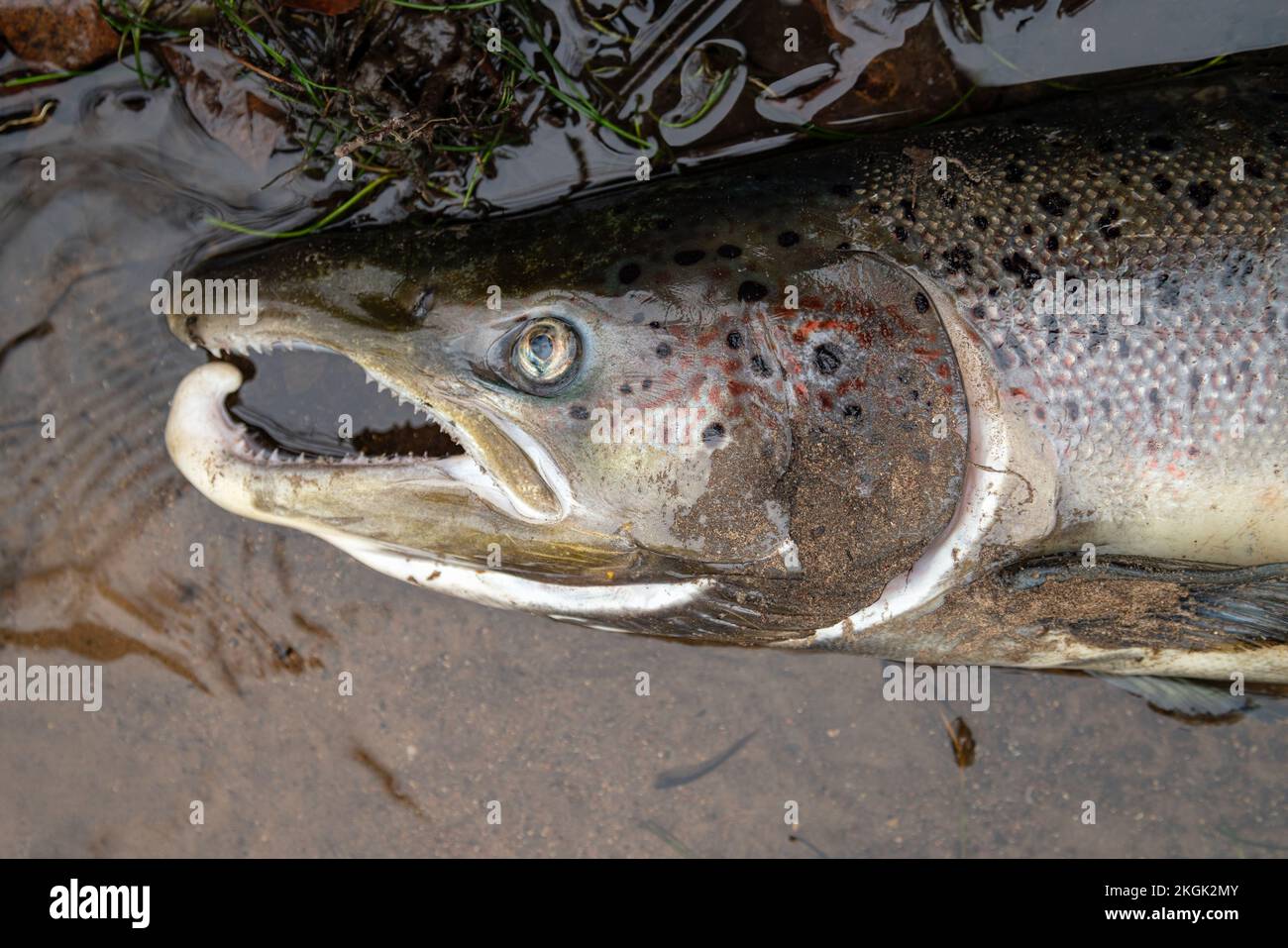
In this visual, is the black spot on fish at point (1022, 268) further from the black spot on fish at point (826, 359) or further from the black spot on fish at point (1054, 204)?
the black spot on fish at point (826, 359)

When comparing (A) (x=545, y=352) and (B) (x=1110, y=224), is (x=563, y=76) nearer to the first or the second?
(A) (x=545, y=352)

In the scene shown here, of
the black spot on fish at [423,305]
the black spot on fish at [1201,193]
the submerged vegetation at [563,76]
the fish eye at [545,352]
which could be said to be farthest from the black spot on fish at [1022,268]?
the black spot on fish at [423,305]

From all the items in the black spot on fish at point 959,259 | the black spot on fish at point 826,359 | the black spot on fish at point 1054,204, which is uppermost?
the black spot on fish at point 1054,204

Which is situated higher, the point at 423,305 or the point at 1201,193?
the point at 1201,193

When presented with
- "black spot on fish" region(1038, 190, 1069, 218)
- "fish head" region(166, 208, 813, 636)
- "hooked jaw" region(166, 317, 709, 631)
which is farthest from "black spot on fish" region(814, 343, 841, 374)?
"black spot on fish" region(1038, 190, 1069, 218)

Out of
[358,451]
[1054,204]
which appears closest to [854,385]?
[1054,204]
